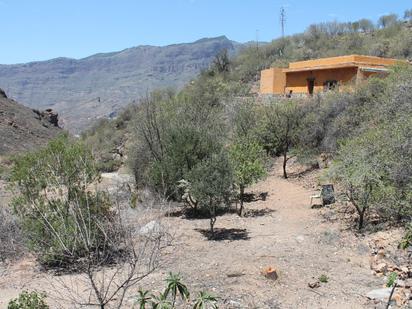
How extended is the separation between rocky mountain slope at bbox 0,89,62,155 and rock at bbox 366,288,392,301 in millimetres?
42353

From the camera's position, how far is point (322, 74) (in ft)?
111

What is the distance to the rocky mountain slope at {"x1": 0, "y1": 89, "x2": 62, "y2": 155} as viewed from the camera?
49594 mm

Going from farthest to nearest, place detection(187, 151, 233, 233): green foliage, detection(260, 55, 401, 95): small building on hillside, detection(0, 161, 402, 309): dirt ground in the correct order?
detection(260, 55, 401, 95): small building on hillside
detection(187, 151, 233, 233): green foliage
detection(0, 161, 402, 309): dirt ground

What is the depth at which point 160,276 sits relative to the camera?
11234 mm

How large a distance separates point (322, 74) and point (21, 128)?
37.5 meters

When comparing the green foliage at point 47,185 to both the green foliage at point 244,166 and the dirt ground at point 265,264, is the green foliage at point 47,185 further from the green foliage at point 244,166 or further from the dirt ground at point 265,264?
the green foliage at point 244,166

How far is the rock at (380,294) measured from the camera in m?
9.36

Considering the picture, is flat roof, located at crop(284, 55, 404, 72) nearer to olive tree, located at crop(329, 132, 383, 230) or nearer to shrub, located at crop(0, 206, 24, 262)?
olive tree, located at crop(329, 132, 383, 230)

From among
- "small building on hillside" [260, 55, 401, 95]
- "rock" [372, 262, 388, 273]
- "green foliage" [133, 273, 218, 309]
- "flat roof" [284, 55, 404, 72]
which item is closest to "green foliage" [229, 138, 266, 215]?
"rock" [372, 262, 388, 273]

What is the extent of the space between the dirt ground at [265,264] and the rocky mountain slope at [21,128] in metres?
36.2

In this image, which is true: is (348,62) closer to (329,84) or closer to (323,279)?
(329,84)

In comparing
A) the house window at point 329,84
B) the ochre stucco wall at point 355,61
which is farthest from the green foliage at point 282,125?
the ochre stucco wall at point 355,61

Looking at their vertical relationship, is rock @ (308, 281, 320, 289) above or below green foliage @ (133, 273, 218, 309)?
below

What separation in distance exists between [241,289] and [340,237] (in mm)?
4481
